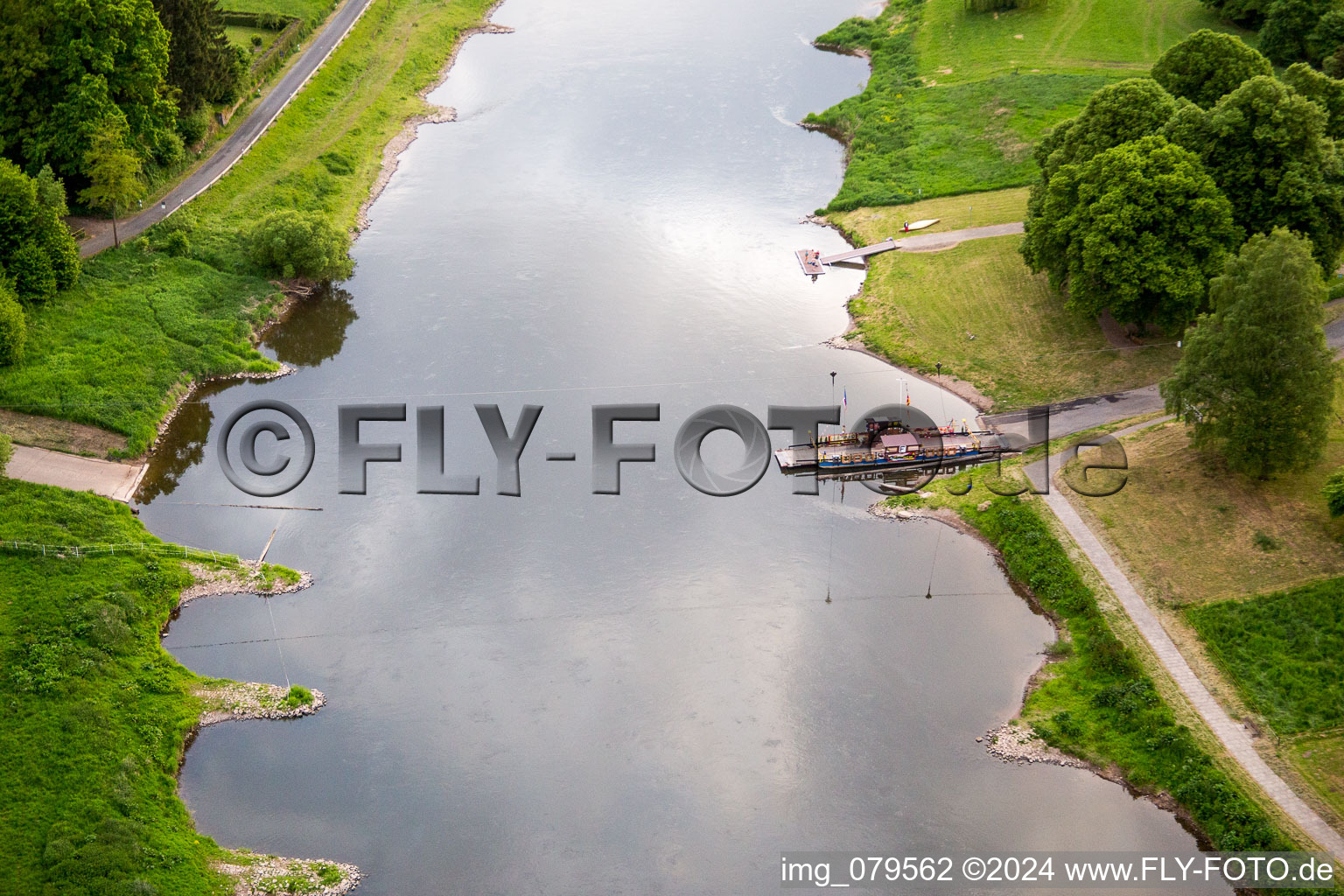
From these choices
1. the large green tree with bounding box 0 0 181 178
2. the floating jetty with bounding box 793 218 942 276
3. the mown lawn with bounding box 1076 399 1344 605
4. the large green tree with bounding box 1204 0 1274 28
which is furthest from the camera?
the large green tree with bounding box 1204 0 1274 28

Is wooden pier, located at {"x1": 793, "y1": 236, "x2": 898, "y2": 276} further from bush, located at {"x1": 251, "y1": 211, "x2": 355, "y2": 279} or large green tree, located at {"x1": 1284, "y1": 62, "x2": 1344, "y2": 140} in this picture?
bush, located at {"x1": 251, "y1": 211, "x2": 355, "y2": 279}

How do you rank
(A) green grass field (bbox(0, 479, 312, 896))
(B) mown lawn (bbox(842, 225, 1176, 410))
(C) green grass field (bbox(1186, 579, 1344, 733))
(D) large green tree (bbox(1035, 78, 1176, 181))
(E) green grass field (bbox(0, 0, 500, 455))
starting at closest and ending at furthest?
(A) green grass field (bbox(0, 479, 312, 896)) < (C) green grass field (bbox(1186, 579, 1344, 733)) < (E) green grass field (bbox(0, 0, 500, 455)) < (B) mown lawn (bbox(842, 225, 1176, 410)) < (D) large green tree (bbox(1035, 78, 1176, 181))

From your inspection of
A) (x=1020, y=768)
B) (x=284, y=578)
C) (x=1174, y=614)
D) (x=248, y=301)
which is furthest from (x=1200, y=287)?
(x=248, y=301)

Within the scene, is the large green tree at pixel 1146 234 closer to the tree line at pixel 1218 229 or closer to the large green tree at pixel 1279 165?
the tree line at pixel 1218 229

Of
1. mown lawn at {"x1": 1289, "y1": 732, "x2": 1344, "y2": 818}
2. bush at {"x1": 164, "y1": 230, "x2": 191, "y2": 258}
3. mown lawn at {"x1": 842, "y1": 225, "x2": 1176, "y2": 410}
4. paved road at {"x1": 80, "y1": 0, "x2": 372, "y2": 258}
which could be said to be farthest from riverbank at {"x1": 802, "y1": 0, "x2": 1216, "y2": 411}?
bush at {"x1": 164, "y1": 230, "x2": 191, "y2": 258}

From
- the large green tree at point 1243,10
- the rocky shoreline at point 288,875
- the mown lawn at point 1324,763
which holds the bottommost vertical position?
the rocky shoreline at point 288,875

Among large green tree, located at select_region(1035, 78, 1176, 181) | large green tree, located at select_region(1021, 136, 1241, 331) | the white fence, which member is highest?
large green tree, located at select_region(1035, 78, 1176, 181)

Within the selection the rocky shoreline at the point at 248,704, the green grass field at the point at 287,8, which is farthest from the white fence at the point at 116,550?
the green grass field at the point at 287,8

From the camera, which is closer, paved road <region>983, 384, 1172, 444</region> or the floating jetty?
paved road <region>983, 384, 1172, 444</region>
